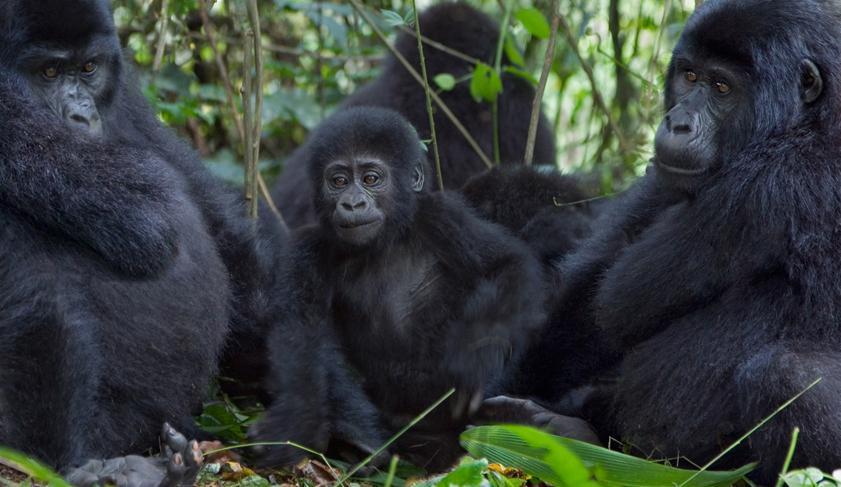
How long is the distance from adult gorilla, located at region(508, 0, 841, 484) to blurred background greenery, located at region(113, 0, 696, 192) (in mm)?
1975

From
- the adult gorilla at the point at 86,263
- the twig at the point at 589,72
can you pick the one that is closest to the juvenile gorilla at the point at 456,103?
the twig at the point at 589,72

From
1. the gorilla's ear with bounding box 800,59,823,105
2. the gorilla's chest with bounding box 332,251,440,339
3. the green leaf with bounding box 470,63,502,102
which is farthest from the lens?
the green leaf with bounding box 470,63,502,102

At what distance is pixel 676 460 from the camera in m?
3.65

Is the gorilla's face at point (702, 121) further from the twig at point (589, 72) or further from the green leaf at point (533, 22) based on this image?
the twig at point (589, 72)

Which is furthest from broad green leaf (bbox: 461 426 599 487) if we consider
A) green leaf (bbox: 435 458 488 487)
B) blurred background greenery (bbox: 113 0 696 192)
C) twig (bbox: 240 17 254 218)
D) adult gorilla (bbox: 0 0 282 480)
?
blurred background greenery (bbox: 113 0 696 192)

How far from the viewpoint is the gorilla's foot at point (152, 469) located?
3.21m

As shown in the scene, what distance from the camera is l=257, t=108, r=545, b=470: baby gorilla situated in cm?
406

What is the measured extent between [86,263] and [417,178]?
1290 millimetres

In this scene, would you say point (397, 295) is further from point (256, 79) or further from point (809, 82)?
point (809, 82)

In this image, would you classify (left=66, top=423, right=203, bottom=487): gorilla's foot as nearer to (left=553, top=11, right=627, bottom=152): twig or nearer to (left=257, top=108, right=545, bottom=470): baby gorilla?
(left=257, top=108, right=545, bottom=470): baby gorilla

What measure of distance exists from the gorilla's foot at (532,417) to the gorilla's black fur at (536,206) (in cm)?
101

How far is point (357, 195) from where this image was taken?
163 inches

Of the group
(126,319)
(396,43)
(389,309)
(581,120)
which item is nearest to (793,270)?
(389,309)

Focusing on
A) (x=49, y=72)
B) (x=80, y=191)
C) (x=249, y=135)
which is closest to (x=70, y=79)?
(x=49, y=72)
